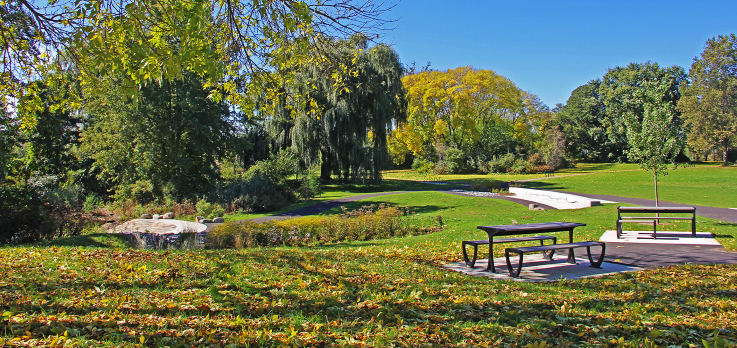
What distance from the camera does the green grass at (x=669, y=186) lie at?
25.3m

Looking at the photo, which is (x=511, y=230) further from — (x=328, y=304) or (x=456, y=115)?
(x=456, y=115)


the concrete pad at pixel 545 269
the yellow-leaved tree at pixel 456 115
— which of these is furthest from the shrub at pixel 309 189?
the yellow-leaved tree at pixel 456 115

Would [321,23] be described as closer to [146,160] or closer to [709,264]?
[709,264]

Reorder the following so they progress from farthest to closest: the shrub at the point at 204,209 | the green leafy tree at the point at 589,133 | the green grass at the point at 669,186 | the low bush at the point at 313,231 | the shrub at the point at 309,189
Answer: the green leafy tree at the point at 589,133
the shrub at the point at 309,189
the green grass at the point at 669,186
the shrub at the point at 204,209
the low bush at the point at 313,231

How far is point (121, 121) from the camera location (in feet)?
67.1

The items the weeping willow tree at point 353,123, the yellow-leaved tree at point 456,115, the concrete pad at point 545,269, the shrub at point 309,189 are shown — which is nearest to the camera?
the concrete pad at point 545,269

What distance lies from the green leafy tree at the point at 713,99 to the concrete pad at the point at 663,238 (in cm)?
4898

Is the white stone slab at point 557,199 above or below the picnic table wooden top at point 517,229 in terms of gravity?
below

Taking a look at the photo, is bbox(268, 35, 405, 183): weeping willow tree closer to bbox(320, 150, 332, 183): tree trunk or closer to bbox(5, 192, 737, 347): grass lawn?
bbox(320, 150, 332, 183): tree trunk

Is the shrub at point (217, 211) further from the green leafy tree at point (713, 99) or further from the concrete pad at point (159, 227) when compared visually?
the green leafy tree at point (713, 99)

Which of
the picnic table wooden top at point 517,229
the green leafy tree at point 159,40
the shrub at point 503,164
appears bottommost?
the picnic table wooden top at point 517,229

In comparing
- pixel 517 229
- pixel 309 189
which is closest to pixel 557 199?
pixel 309 189

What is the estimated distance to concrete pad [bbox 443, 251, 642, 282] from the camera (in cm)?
664

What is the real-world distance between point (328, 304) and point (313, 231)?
7883 millimetres
